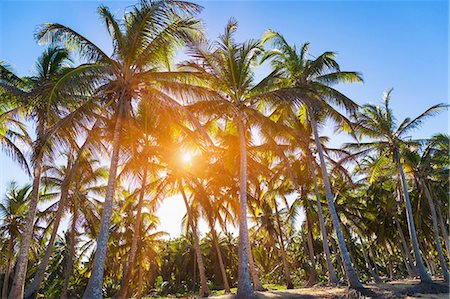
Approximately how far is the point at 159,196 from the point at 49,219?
7673 millimetres

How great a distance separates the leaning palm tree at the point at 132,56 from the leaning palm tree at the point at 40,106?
993mm

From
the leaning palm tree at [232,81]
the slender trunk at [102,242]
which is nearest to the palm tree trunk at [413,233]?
the leaning palm tree at [232,81]

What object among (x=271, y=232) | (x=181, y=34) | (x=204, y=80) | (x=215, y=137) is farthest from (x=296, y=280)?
(x=181, y=34)

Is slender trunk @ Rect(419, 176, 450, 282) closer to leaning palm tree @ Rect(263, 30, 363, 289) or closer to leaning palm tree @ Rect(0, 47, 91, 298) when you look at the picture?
leaning palm tree @ Rect(263, 30, 363, 289)

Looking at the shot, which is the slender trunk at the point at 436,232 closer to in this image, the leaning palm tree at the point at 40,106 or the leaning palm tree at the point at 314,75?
the leaning palm tree at the point at 314,75

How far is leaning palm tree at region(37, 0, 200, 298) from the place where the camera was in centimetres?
1080

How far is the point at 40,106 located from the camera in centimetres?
1130

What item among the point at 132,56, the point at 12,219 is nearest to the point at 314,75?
the point at 132,56

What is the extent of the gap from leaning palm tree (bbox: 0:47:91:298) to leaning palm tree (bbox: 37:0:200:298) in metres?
0.99

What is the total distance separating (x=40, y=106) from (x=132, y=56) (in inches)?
152

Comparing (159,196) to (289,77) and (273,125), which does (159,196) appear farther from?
(289,77)

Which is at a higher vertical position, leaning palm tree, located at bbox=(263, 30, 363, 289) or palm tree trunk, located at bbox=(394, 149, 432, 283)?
leaning palm tree, located at bbox=(263, 30, 363, 289)

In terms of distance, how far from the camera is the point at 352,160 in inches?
754

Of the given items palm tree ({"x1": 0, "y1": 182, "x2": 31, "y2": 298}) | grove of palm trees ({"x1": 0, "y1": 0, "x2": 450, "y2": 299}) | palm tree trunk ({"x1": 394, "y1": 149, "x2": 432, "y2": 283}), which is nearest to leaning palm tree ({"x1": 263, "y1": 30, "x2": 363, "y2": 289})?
grove of palm trees ({"x1": 0, "y1": 0, "x2": 450, "y2": 299})
